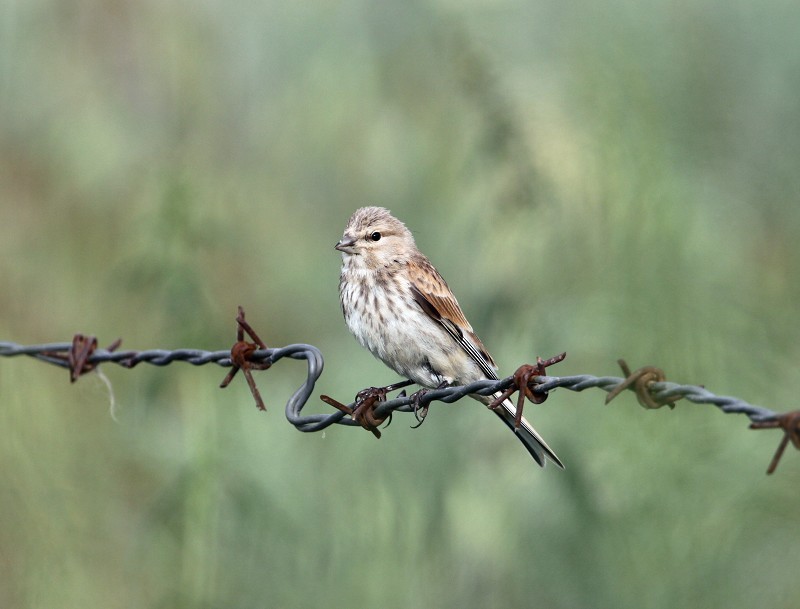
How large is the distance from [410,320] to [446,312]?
0.20 m

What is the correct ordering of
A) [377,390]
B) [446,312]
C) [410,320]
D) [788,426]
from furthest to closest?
[446,312] → [410,320] → [377,390] → [788,426]

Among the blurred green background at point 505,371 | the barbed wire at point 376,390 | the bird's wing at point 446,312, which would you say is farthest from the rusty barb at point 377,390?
the blurred green background at point 505,371

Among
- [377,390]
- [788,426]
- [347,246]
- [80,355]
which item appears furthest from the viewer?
[347,246]

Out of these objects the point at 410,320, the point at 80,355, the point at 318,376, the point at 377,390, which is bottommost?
the point at 318,376

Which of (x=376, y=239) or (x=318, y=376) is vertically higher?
(x=376, y=239)

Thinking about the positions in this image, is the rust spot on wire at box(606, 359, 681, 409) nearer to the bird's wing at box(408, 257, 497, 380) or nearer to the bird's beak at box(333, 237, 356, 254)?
the bird's wing at box(408, 257, 497, 380)

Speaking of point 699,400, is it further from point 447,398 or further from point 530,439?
point 530,439

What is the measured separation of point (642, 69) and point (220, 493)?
3003mm

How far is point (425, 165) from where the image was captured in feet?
23.0

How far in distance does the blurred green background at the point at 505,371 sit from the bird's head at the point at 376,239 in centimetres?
50

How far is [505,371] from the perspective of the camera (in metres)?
5.60

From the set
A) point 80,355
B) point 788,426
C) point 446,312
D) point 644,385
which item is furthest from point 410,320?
point 788,426

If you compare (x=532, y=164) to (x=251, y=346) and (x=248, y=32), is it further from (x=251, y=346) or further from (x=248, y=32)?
(x=248, y=32)

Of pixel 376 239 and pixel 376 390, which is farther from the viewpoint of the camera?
pixel 376 239
